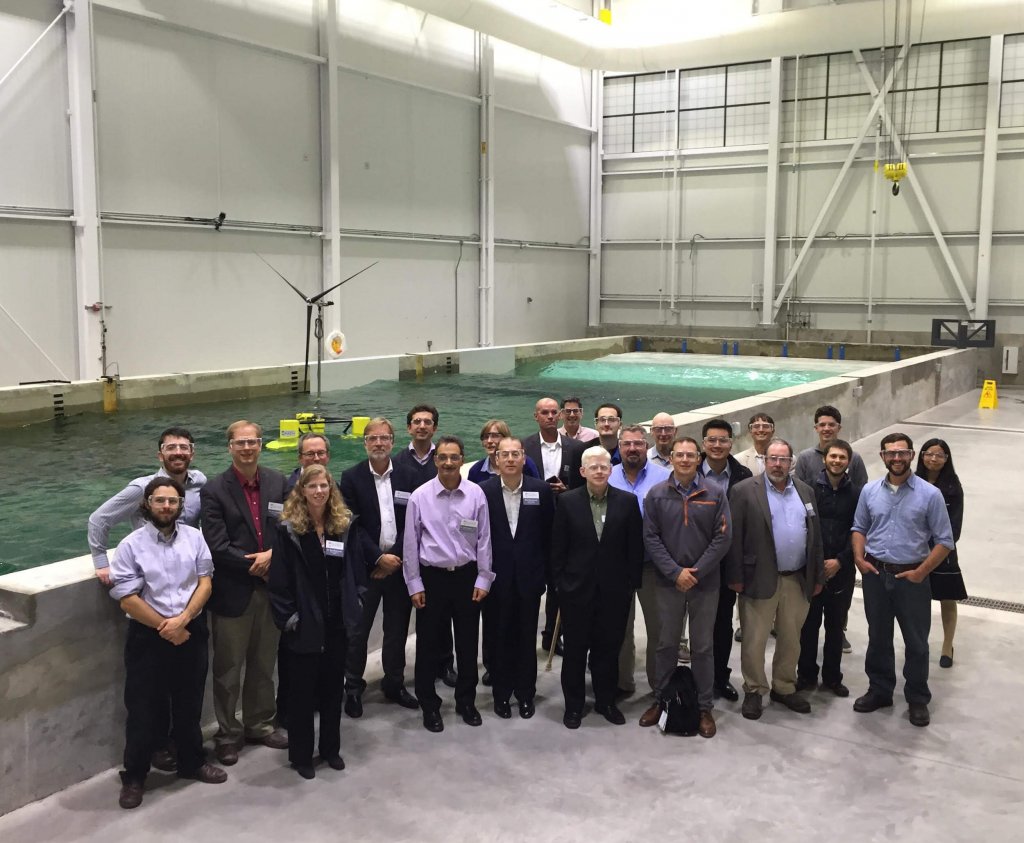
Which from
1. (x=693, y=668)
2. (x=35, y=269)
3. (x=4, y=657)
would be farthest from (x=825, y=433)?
(x=35, y=269)

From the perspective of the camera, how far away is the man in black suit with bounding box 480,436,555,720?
16.6 feet

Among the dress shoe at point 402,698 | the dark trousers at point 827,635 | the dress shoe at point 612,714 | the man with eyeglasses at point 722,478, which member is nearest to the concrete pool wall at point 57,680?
the dress shoe at point 402,698

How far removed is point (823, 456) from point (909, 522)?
75cm

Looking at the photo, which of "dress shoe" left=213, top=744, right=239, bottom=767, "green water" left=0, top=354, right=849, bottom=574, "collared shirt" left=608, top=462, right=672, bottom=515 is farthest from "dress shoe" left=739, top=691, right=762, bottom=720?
"green water" left=0, top=354, right=849, bottom=574

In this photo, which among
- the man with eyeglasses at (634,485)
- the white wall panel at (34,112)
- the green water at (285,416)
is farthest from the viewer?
the white wall panel at (34,112)

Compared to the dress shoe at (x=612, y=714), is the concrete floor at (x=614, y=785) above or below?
below

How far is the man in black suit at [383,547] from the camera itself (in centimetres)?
511

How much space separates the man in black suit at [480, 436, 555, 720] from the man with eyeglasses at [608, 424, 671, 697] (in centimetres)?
50

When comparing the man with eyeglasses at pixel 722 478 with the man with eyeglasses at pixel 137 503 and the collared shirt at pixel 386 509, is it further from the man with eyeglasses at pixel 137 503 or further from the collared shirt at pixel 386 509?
the man with eyeglasses at pixel 137 503

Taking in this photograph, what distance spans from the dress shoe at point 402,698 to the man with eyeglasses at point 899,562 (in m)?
2.34

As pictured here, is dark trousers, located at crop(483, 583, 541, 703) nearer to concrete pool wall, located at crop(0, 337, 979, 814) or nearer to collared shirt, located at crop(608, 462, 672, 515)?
collared shirt, located at crop(608, 462, 672, 515)

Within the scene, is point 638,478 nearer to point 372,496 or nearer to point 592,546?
point 592,546

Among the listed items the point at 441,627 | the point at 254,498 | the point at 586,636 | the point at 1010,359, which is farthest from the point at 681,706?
the point at 1010,359

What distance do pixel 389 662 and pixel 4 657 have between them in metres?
2.00
